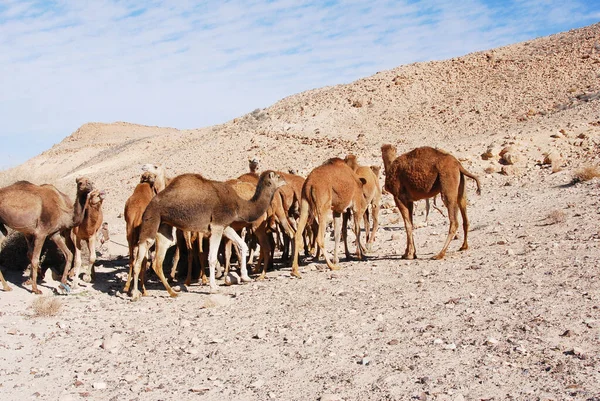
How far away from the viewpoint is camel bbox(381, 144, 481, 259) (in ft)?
41.0

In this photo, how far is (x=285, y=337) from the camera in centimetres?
834

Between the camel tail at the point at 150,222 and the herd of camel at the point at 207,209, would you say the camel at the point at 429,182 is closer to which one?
the herd of camel at the point at 207,209

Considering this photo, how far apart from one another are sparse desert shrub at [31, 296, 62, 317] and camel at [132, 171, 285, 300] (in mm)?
1431

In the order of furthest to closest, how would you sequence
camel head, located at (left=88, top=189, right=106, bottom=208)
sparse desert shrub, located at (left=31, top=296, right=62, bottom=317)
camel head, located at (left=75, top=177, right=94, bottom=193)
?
camel head, located at (left=88, top=189, right=106, bottom=208), camel head, located at (left=75, top=177, right=94, bottom=193), sparse desert shrub, located at (left=31, top=296, right=62, bottom=317)

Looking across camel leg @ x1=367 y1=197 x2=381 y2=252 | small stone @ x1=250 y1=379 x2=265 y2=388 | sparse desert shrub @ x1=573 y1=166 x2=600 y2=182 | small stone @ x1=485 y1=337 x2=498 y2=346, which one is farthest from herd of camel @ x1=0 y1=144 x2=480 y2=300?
sparse desert shrub @ x1=573 y1=166 x2=600 y2=182

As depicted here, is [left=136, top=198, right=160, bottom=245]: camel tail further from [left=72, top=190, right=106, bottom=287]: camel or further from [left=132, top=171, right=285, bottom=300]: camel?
A: [left=72, top=190, right=106, bottom=287]: camel

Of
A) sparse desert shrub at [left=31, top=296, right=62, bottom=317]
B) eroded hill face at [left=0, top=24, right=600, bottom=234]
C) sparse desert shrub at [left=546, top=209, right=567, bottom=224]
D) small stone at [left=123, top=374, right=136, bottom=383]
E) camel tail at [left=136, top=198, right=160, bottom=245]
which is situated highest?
eroded hill face at [left=0, top=24, right=600, bottom=234]

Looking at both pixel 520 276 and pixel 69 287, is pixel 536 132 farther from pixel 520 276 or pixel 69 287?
pixel 69 287

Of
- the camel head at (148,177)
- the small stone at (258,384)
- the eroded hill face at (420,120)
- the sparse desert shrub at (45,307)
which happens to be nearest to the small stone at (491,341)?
the small stone at (258,384)

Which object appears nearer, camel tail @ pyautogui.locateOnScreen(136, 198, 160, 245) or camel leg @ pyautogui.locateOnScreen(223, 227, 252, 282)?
camel tail @ pyautogui.locateOnScreen(136, 198, 160, 245)

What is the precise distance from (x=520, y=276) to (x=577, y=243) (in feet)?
7.53

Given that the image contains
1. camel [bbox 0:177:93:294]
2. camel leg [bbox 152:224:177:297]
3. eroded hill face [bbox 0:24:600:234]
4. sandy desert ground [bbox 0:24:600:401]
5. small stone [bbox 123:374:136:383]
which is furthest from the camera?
eroded hill face [bbox 0:24:600:234]

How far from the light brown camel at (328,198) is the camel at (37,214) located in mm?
4103

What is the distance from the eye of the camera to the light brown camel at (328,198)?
12.7 m
